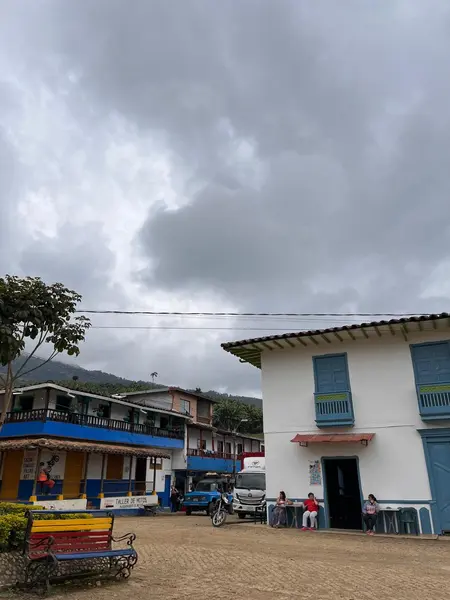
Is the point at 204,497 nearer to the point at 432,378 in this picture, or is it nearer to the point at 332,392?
the point at 332,392

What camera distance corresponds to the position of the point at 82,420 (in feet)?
89.1

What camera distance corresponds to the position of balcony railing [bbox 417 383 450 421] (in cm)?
1423

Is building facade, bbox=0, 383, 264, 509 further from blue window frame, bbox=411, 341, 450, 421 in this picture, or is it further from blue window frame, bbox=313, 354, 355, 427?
blue window frame, bbox=411, 341, 450, 421

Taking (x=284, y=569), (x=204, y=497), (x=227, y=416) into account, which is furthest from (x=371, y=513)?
(x=227, y=416)

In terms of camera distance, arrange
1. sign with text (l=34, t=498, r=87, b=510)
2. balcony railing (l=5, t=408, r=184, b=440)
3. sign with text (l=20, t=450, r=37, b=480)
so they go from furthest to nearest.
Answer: sign with text (l=20, t=450, r=37, b=480) < balcony railing (l=5, t=408, r=184, b=440) < sign with text (l=34, t=498, r=87, b=510)

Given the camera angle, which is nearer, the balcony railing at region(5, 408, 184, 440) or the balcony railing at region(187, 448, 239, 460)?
the balcony railing at region(5, 408, 184, 440)

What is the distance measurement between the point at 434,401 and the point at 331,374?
331 centimetres

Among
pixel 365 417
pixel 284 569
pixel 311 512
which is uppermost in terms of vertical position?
pixel 365 417

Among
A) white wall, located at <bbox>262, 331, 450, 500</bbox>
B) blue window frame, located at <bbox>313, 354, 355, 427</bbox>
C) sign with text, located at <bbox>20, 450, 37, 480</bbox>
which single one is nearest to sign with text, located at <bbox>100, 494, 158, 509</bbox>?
sign with text, located at <bbox>20, 450, 37, 480</bbox>

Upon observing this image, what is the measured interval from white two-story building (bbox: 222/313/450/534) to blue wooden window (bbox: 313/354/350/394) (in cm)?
3

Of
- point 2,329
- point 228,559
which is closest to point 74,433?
point 228,559

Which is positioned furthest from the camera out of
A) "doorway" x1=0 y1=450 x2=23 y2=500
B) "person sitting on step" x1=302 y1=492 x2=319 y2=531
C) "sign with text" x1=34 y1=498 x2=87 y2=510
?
"doorway" x1=0 y1=450 x2=23 y2=500

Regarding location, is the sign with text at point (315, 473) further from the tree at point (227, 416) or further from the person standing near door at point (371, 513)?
the tree at point (227, 416)

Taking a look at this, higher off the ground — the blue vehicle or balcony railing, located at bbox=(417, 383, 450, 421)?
balcony railing, located at bbox=(417, 383, 450, 421)
